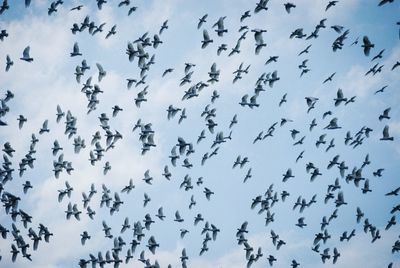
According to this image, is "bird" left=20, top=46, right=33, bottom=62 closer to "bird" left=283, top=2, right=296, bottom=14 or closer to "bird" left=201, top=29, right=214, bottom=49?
"bird" left=201, top=29, right=214, bottom=49

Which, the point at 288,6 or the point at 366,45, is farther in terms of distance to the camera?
the point at 288,6

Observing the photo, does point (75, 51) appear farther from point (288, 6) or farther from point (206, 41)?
point (288, 6)

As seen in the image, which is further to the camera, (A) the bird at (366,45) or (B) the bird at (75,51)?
(B) the bird at (75,51)

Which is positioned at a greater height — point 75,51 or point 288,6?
point 75,51

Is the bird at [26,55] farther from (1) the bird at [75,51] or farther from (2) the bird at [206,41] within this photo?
(2) the bird at [206,41]

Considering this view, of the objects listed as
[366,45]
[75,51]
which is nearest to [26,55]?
[75,51]

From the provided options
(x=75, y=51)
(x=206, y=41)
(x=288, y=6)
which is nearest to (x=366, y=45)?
(x=288, y=6)

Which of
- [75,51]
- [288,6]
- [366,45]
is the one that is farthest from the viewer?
[75,51]

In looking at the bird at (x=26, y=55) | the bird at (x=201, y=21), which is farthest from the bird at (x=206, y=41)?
the bird at (x=26, y=55)

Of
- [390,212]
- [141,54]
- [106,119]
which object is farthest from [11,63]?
[390,212]

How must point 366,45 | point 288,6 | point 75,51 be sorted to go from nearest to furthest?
point 366,45, point 288,6, point 75,51

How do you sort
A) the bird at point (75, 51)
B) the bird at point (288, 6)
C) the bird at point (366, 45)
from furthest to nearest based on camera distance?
the bird at point (75, 51), the bird at point (288, 6), the bird at point (366, 45)

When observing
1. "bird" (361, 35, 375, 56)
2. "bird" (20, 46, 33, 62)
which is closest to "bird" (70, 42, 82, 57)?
"bird" (20, 46, 33, 62)

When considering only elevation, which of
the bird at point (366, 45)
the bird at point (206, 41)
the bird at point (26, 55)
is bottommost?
the bird at point (366, 45)
